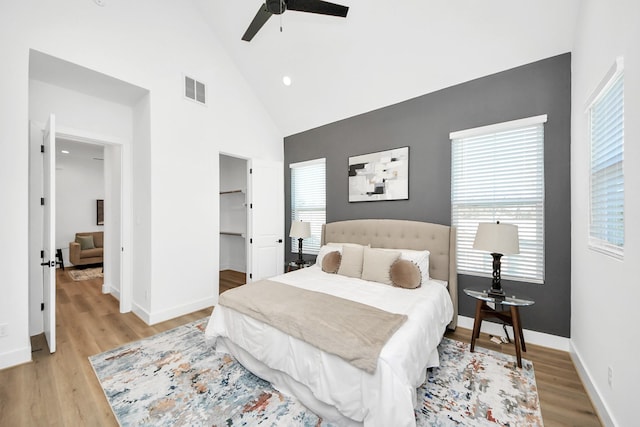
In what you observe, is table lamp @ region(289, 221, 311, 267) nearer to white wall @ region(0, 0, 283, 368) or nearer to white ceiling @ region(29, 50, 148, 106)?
white wall @ region(0, 0, 283, 368)

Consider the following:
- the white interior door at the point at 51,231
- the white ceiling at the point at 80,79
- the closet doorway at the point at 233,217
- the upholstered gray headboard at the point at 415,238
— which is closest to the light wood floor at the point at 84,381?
the white interior door at the point at 51,231

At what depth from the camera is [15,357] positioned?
2281 millimetres

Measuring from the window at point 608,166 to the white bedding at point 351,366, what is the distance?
4.17ft

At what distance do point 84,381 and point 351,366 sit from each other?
2.23 metres

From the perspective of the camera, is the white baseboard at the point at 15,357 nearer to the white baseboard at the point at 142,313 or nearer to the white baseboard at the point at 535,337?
the white baseboard at the point at 142,313

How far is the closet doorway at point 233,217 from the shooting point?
5.90m

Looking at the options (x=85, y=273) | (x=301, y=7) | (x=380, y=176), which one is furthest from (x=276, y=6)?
(x=85, y=273)

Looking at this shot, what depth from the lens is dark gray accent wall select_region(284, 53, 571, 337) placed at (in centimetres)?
251

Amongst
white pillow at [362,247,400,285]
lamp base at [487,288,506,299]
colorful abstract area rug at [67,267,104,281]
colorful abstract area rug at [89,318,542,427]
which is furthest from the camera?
colorful abstract area rug at [67,267,104,281]

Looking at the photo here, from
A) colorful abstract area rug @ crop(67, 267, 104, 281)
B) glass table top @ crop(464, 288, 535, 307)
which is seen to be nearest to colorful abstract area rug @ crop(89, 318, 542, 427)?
glass table top @ crop(464, 288, 535, 307)

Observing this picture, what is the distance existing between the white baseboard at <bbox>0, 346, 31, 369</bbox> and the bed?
1.63m

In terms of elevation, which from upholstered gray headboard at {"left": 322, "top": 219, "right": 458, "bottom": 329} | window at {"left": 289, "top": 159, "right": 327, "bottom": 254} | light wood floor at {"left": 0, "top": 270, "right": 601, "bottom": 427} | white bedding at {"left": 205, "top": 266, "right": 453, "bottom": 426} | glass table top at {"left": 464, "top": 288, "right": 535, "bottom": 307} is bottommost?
light wood floor at {"left": 0, "top": 270, "right": 601, "bottom": 427}

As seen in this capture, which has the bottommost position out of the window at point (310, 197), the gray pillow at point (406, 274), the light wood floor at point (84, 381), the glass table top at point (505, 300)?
the light wood floor at point (84, 381)

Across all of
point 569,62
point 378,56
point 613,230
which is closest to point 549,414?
point 613,230
